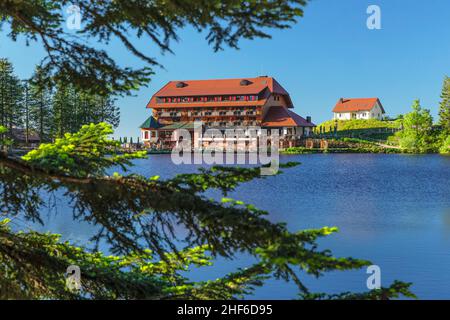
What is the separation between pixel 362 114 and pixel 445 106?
61.4 feet

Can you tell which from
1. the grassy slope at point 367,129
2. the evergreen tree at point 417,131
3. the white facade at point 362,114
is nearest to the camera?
the evergreen tree at point 417,131

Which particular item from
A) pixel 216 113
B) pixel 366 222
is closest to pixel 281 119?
pixel 216 113

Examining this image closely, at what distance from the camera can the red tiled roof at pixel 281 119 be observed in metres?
72.1

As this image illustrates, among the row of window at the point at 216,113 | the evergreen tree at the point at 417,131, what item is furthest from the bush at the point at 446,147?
the row of window at the point at 216,113

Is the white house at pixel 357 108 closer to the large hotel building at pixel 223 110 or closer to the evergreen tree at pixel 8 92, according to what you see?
the large hotel building at pixel 223 110

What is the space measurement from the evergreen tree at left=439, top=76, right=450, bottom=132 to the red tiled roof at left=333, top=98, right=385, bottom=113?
15824 mm

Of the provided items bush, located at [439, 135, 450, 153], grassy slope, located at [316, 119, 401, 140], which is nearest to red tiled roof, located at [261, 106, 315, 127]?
grassy slope, located at [316, 119, 401, 140]

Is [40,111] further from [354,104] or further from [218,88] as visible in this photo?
[354,104]

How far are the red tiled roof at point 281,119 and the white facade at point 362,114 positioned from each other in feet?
75.9

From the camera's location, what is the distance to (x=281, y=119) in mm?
72562

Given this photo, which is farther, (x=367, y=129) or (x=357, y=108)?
(x=357, y=108)

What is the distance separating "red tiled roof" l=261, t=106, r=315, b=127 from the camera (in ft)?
236

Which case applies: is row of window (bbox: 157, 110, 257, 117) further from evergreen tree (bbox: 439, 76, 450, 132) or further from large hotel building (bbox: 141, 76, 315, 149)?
evergreen tree (bbox: 439, 76, 450, 132)
